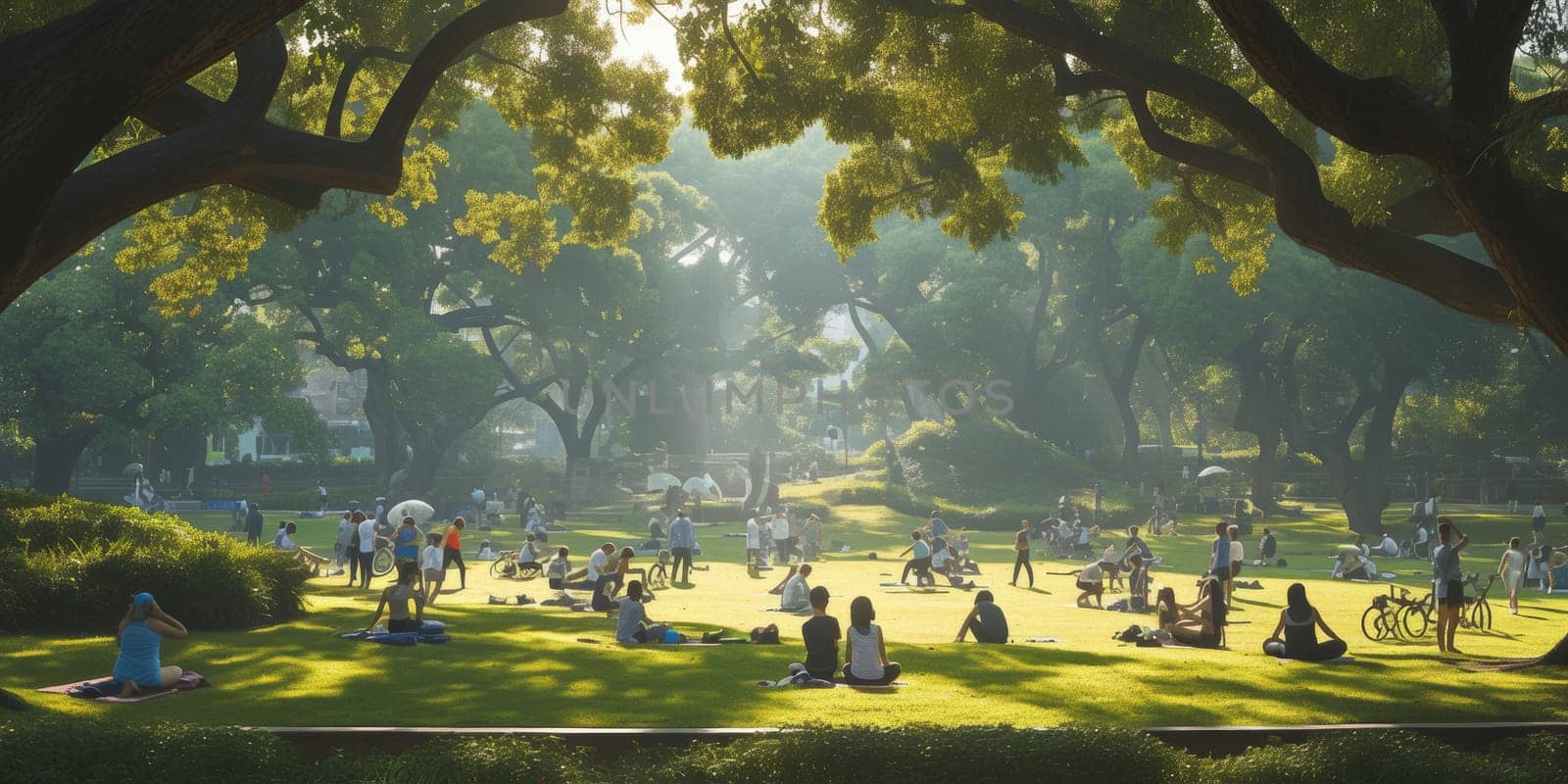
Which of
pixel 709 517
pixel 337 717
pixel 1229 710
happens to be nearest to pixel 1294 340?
pixel 709 517

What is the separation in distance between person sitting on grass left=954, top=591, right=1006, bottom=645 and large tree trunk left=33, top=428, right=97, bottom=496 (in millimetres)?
33513

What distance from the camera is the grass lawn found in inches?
424

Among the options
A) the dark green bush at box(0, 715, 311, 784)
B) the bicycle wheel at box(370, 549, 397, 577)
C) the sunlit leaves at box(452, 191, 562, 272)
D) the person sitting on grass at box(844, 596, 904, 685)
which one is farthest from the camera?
the bicycle wheel at box(370, 549, 397, 577)

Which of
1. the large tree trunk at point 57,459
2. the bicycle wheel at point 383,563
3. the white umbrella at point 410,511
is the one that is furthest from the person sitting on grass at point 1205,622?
the large tree trunk at point 57,459

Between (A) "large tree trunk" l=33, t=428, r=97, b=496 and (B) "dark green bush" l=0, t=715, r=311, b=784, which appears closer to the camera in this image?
(B) "dark green bush" l=0, t=715, r=311, b=784

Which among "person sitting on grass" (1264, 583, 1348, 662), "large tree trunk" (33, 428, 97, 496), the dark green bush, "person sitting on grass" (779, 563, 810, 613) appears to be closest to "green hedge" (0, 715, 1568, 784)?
the dark green bush

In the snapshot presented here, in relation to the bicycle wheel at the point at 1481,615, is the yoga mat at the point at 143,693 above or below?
below

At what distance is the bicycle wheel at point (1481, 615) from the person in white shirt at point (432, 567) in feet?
51.9

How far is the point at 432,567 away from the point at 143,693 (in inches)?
390

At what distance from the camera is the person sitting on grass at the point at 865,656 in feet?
40.7

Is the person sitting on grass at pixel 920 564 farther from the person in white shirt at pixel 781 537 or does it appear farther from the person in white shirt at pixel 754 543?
the person in white shirt at pixel 781 537

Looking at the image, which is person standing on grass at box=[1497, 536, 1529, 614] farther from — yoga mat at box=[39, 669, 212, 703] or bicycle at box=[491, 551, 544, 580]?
yoga mat at box=[39, 669, 212, 703]

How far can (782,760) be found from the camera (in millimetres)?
8430

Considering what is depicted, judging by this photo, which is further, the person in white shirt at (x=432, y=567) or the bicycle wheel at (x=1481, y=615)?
the person in white shirt at (x=432, y=567)
